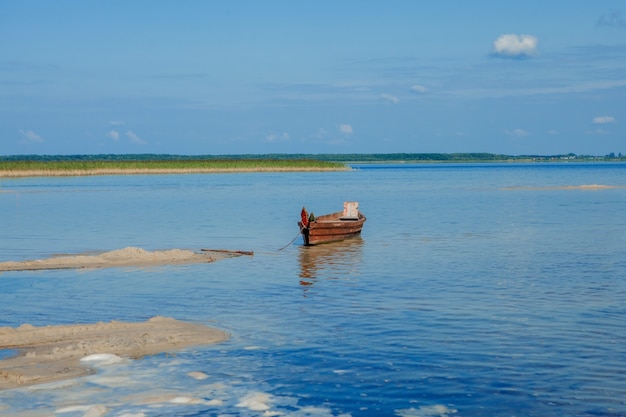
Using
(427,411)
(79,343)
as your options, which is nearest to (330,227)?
(79,343)

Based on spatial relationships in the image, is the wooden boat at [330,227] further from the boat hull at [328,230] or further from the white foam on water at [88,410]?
the white foam on water at [88,410]

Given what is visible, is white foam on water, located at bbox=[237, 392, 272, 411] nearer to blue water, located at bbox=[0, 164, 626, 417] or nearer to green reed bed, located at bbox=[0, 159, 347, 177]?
blue water, located at bbox=[0, 164, 626, 417]

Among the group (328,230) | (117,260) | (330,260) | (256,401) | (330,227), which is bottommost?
(330,260)

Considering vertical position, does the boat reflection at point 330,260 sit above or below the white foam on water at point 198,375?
below

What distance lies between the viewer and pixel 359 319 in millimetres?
15922

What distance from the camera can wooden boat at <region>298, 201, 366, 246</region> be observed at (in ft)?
99.5

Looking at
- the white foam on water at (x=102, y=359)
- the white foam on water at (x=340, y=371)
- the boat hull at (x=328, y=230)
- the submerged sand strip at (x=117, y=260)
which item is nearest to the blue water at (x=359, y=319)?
the white foam on water at (x=340, y=371)

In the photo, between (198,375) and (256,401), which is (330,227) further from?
(256,401)

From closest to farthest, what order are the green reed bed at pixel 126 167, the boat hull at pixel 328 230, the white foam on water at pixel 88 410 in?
1. the white foam on water at pixel 88 410
2. the boat hull at pixel 328 230
3. the green reed bed at pixel 126 167

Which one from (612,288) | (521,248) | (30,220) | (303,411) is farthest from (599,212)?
(303,411)

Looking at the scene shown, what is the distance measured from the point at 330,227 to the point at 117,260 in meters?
9.56

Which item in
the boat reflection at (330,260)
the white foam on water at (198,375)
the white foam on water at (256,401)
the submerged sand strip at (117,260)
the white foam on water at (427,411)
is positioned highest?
the white foam on water at (427,411)

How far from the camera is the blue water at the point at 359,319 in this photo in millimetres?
10805

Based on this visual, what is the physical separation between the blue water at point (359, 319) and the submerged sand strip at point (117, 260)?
879 mm
